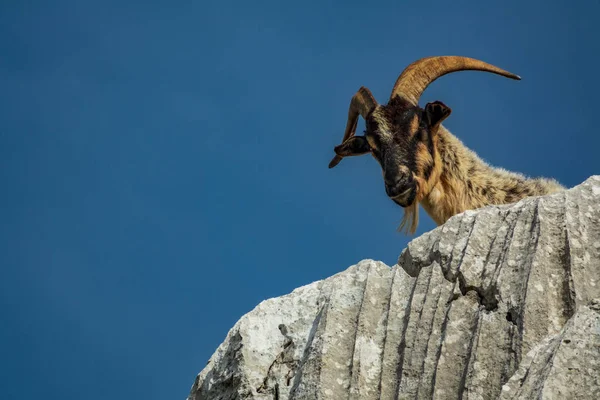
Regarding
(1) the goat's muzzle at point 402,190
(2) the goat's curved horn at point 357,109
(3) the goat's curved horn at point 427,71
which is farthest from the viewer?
(2) the goat's curved horn at point 357,109

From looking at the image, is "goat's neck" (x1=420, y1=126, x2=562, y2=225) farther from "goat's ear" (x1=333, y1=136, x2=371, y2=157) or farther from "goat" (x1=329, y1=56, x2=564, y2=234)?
"goat's ear" (x1=333, y1=136, x2=371, y2=157)

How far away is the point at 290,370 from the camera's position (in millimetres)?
5242

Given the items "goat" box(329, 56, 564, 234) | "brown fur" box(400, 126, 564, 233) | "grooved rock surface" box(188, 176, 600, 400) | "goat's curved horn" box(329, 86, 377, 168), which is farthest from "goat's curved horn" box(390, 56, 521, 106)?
"grooved rock surface" box(188, 176, 600, 400)

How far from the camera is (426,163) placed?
10578 millimetres

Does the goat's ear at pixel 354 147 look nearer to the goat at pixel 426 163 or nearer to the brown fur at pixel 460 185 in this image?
the goat at pixel 426 163

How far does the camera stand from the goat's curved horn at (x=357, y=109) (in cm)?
1181

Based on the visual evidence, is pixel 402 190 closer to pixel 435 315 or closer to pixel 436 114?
pixel 436 114

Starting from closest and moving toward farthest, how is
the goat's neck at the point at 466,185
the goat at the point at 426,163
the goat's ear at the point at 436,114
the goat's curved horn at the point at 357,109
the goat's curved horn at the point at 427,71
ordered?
the goat's neck at the point at 466,185
the goat at the point at 426,163
the goat's ear at the point at 436,114
the goat's curved horn at the point at 427,71
the goat's curved horn at the point at 357,109

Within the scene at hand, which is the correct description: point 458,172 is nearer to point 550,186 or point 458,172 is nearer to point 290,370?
point 550,186

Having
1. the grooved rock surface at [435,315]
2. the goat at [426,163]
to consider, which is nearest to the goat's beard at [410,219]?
the goat at [426,163]

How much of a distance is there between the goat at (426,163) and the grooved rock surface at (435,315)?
15.4 feet

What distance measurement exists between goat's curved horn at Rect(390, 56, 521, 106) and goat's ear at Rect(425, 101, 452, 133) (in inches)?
18.7

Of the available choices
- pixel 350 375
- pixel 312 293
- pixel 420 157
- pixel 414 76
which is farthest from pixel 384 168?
pixel 350 375

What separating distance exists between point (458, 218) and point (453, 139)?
567 cm
